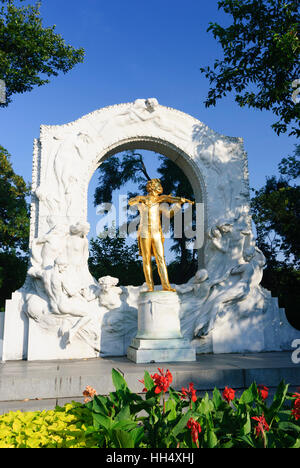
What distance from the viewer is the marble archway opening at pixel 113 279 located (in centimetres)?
630

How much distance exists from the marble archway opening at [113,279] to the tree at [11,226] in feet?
11.5

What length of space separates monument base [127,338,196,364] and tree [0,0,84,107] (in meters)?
6.66

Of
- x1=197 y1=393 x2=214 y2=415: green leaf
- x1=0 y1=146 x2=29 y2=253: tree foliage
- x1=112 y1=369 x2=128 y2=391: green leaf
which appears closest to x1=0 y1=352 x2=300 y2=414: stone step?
x1=112 y1=369 x2=128 y2=391: green leaf

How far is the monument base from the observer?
18.0 ft

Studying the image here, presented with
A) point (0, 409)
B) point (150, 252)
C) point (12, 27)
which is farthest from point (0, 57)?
point (0, 409)

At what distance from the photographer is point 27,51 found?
28.6 ft

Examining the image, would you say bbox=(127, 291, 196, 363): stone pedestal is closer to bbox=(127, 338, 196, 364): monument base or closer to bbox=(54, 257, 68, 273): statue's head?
bbox=(127, 338, 196, 364): monument base

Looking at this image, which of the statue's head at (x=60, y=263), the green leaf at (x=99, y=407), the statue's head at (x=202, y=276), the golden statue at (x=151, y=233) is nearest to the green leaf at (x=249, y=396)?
the green leaf at (x=99, y=407)

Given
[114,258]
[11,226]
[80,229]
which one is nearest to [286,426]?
[80,229]

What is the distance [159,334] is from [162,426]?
3.83 metres

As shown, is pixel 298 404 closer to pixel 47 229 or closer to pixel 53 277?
pixel 53 277

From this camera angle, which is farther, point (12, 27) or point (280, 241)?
point (280, 241)

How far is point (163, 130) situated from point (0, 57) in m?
3.84
